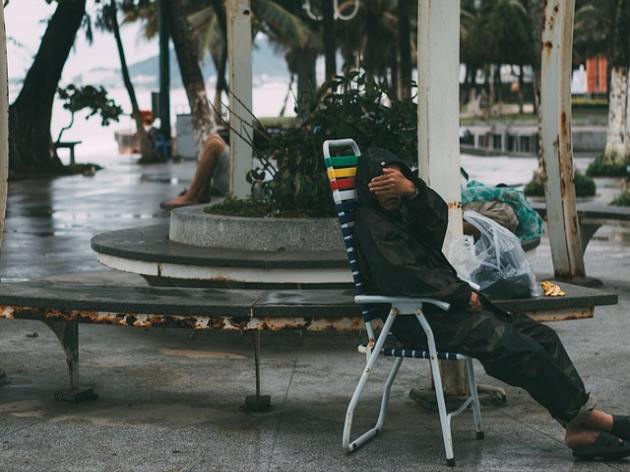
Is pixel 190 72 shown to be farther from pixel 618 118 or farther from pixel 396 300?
pixel 396 300

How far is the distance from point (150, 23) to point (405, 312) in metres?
70.9

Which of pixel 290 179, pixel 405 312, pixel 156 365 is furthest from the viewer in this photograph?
pixel 290 179

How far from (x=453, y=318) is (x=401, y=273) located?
303 mm

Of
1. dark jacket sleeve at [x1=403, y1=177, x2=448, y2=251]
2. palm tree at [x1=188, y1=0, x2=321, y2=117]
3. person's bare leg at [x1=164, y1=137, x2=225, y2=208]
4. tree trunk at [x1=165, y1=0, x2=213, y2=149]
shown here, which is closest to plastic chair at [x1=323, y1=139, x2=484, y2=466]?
dark jacket sleeve at [x1=403, y1=177, x2=448, y2=251]

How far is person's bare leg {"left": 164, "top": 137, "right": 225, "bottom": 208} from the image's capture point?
14.8 m

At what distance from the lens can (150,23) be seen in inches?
2963

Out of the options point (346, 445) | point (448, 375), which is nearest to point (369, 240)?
point (346, 445)

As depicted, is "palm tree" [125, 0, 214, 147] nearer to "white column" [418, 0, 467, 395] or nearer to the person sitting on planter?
the person sitting on planter

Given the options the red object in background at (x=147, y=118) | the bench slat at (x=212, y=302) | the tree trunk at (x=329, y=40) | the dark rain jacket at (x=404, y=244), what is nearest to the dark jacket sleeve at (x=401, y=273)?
the dark rain jacket at (x=404, y=244)

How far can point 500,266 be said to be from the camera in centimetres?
665

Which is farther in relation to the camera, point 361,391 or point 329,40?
point 329,40

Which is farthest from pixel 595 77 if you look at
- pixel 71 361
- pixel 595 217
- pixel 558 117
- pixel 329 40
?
pixel 71 361

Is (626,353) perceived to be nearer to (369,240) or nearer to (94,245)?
(369,240)

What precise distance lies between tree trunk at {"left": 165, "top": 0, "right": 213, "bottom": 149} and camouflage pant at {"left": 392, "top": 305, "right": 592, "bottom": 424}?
21.6 meters
